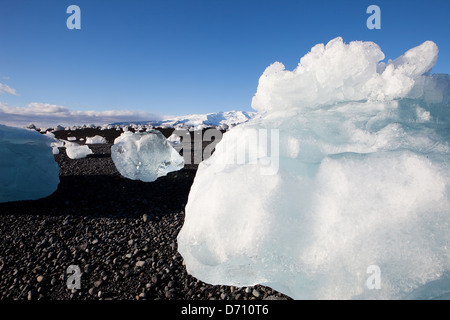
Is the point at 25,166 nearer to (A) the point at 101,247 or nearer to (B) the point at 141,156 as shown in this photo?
(B) the point at 141,156

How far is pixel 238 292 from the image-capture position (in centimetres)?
296

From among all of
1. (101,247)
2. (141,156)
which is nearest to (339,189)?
(101,247)

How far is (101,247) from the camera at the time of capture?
4.03 m

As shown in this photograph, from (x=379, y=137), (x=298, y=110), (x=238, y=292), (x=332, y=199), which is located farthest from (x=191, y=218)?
(x=379, y=137)

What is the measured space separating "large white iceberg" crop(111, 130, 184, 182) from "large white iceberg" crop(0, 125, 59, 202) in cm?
178

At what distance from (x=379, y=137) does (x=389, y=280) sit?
56.2 inches

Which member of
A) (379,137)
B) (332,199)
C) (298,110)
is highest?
(298,110)

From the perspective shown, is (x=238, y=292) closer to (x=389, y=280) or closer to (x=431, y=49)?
(x=389, y=280)

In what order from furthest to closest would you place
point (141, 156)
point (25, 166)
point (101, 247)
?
point (141, 156)
point (25, 166)
point (101, 247)

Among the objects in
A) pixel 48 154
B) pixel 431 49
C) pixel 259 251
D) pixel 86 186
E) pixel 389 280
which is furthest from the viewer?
pixel 86 186

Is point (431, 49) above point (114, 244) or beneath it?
above

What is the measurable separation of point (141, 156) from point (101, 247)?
3926mm

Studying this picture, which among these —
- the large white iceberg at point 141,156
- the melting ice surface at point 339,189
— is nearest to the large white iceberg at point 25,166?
the large white iceberg at point 141,156

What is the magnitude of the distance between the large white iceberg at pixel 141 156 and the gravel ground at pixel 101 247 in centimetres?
68
